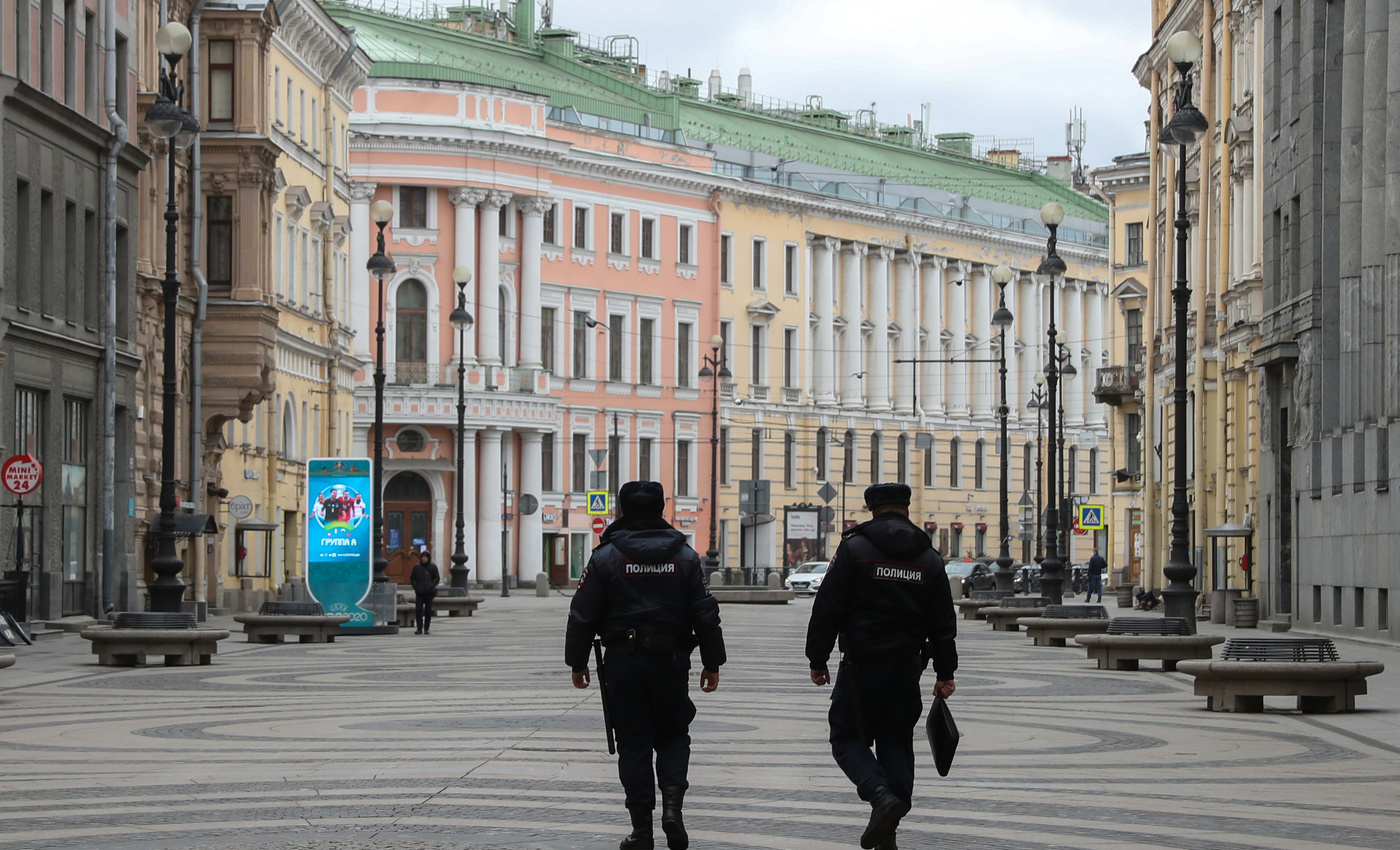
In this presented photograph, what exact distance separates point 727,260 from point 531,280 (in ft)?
38.5

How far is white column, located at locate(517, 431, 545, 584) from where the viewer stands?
81.1 m

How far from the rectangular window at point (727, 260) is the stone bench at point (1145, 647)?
64850 millimetres

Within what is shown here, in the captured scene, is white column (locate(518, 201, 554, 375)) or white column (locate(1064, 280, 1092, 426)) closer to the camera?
white column (locate(518, 201, 554, 375))

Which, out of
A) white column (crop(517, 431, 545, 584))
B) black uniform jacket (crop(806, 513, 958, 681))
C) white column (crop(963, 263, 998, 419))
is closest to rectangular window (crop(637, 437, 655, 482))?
white column (crop(517, 431, 545, 584))

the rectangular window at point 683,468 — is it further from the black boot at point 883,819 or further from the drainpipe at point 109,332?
the black boot at point 883,819

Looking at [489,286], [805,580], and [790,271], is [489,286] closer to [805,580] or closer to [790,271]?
[805,580]

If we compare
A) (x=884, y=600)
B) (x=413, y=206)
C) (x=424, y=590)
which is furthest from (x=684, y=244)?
(x=884, y=600)

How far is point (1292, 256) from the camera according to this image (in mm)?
40812

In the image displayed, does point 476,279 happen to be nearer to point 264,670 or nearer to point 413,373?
point 413,373

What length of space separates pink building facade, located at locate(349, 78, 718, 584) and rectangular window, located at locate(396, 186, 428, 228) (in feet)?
0.16

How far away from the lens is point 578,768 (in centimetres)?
1527

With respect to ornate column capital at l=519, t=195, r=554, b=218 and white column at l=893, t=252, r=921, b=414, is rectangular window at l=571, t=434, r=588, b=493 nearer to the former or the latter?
ornate column capital at l=519, t=195, r=554, b=218

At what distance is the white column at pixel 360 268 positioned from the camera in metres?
79.8

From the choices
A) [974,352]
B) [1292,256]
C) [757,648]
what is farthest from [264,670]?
[974,352]
